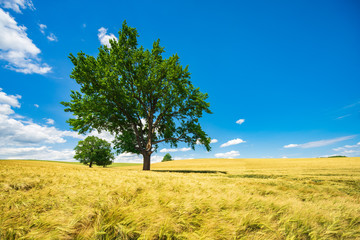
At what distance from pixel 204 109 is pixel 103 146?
1320 inches

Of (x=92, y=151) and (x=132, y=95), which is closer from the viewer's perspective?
(x=132, y=95)

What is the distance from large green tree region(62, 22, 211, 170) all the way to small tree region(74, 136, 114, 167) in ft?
81.8

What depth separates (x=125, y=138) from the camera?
652 inches

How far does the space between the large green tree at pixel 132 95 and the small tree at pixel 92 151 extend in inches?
982

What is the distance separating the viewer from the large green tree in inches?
610

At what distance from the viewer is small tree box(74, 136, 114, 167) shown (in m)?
37.9

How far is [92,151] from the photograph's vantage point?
38.8m

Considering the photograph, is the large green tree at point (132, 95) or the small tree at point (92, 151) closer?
the large green tree at point (132, 95)

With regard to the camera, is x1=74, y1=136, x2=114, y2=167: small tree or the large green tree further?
x1=74, y1=136, x2=114, y2=167: small tree

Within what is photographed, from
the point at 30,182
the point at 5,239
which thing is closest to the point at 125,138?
the point at 30,182

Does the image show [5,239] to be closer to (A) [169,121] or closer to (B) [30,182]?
(B) [30,182]

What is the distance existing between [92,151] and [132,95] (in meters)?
30.1

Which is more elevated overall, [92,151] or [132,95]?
[132,95]

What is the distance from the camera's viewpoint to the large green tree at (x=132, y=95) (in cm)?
1548
